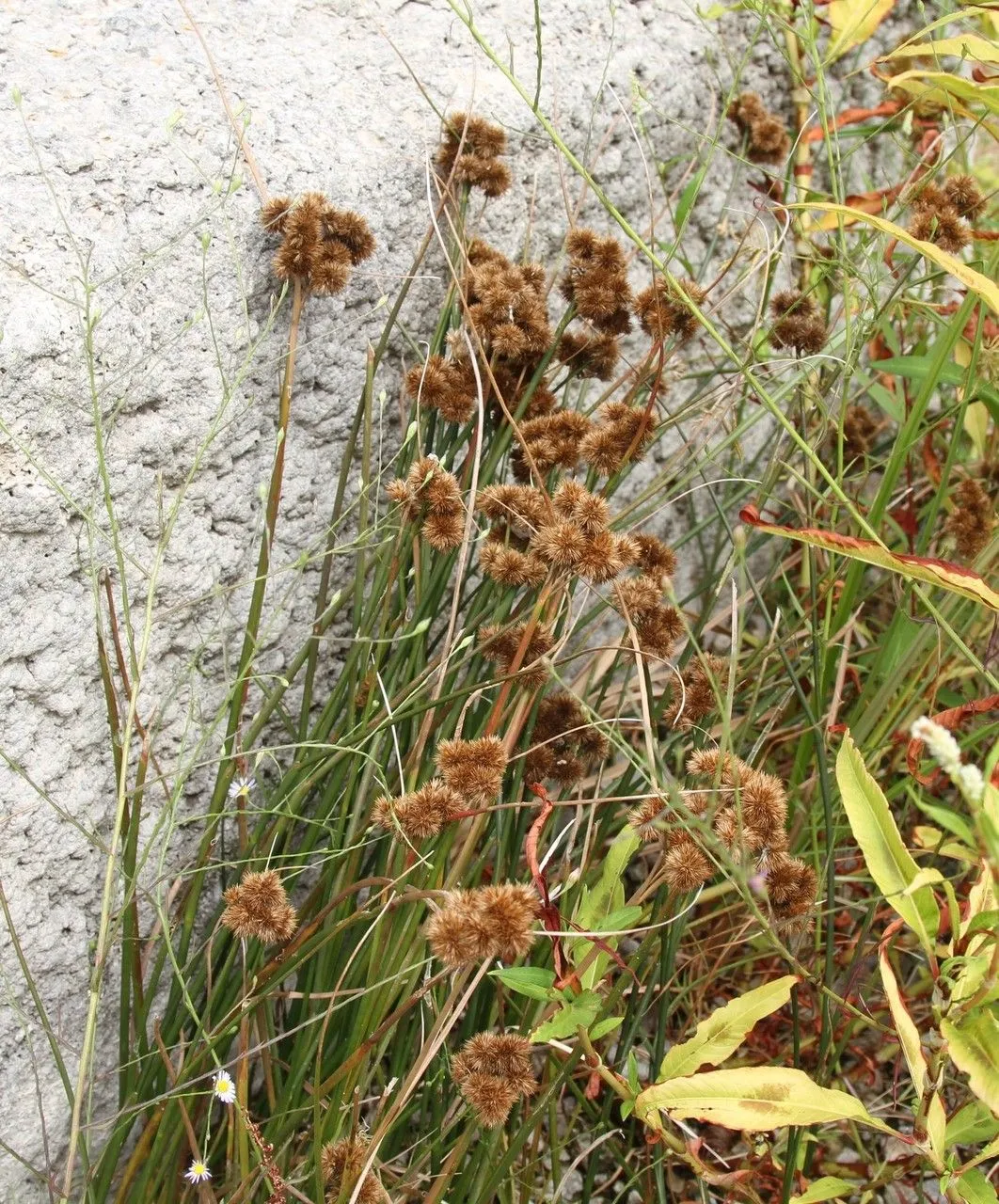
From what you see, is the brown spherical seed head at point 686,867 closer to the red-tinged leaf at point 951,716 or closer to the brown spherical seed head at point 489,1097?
the brown spherical seed head at point 489,1097

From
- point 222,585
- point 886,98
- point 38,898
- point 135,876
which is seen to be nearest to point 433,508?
point 222,585

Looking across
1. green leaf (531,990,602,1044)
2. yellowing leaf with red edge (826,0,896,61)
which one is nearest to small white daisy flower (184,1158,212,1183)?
green leaf (531,990,602,1044)

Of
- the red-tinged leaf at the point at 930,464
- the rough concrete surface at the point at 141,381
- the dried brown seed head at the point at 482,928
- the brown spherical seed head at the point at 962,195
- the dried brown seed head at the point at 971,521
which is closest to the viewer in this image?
the dried brown seed head at the point at 482,928

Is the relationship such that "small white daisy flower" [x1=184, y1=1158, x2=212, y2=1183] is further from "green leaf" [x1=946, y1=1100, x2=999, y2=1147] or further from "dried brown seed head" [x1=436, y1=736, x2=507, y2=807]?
"green leaf" [x1=946, y1=1100, x2=999, y2=1147]

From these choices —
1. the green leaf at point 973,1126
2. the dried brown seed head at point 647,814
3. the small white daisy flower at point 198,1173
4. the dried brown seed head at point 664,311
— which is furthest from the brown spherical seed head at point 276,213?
the green leaf at point 973,1126

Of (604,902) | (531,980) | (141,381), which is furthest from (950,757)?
(141,381)

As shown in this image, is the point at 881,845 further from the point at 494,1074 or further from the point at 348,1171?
the point at 348,1171

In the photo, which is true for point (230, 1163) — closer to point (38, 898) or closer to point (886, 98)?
point (38, 898)
